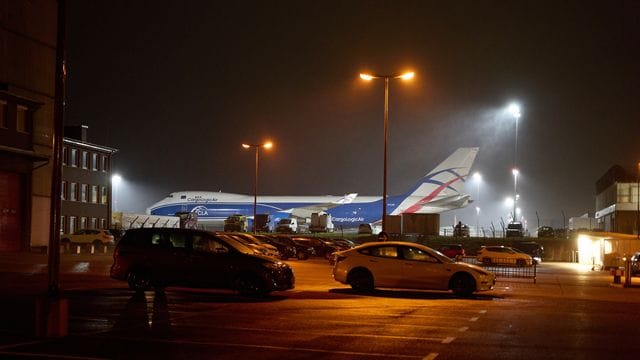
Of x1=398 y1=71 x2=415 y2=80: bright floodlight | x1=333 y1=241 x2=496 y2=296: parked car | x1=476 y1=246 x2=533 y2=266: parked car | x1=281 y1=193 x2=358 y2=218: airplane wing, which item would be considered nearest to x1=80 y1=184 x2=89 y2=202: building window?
x1=476 y1=246 x2=533 y2=266: parked car

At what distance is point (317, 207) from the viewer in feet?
305

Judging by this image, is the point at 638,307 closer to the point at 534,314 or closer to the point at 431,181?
the point at 534,314

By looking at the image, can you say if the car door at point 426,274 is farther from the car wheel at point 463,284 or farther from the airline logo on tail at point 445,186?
the airline logo on tail at point 445,186

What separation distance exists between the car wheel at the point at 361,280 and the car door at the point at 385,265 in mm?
167

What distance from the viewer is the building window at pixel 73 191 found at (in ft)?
203

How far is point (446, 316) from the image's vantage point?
16.8m

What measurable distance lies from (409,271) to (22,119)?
28585 millimetres

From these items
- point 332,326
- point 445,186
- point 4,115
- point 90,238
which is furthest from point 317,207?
point 332,326

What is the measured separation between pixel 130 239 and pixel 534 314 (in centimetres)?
1027

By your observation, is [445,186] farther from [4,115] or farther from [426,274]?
[426,274]

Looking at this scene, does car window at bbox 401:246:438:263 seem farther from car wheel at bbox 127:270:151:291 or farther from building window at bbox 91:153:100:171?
building window at bbox 91:153:100:171

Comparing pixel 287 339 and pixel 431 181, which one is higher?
pixel 431 181

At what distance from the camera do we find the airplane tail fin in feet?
269

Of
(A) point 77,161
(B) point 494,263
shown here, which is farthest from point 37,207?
(B) point 494,263
